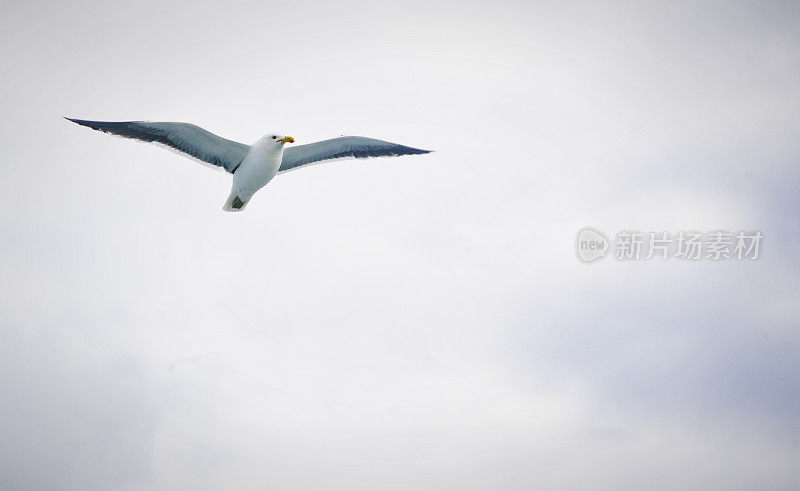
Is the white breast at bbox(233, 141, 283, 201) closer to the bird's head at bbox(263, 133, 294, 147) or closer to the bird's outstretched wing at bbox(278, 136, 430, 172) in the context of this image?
the bird's head at bbox(263, 133, 294, 147)

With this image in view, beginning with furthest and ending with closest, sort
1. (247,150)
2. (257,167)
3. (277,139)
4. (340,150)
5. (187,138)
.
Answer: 1. (340,150)
2. (247,150)
3. (187,138)
4. (257,167)
5. (277,139)

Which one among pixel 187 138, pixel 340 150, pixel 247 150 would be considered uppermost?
Result: pixel 340 150

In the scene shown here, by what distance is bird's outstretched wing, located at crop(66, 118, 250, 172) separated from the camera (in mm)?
19297

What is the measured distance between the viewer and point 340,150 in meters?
21.9

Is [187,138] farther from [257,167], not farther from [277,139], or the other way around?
[277,139]

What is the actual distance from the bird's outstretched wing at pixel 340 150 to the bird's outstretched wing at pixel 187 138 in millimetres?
1492

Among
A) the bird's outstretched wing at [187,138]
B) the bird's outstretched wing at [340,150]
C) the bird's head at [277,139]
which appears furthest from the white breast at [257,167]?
the bird's outstretched wing at [340,150]

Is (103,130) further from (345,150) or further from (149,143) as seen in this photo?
(345,150)

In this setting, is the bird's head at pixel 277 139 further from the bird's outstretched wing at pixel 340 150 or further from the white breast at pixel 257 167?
the bird's outstretched wing at pixel 340 150

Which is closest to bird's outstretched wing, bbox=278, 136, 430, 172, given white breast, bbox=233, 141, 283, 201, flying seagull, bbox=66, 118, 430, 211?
flying seagull, bbox=66, 118, 430, 211

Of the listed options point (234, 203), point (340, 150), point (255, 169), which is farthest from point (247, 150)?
point (340, 150)

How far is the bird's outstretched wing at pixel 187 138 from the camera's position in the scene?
19.3m

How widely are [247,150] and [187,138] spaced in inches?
70.6

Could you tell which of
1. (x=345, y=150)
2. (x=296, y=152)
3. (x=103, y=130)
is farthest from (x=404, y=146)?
(x=103, y=130)
